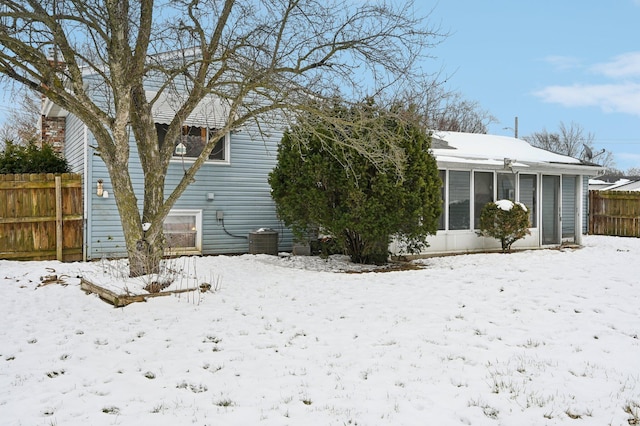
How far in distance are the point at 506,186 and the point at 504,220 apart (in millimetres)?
1574

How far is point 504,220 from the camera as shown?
13.4 meters

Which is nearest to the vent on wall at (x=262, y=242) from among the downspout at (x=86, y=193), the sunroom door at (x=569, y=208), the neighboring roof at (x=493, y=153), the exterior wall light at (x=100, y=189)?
the exterior wall light at (x=100, y=189)

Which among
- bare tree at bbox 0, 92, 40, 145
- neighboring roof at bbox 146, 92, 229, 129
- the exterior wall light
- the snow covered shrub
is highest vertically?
bare tree at bbox 0, 92, 40, 145

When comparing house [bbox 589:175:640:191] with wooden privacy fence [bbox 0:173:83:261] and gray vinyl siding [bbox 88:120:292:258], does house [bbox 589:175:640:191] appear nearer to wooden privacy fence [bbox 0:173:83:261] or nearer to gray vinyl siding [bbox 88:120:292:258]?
gray vinyl siding [bbox 88:120:292:258]

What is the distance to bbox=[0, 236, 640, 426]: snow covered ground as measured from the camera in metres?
3.81

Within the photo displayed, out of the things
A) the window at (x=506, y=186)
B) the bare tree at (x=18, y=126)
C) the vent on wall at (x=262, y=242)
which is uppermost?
the bare tree at (x=18, y=126)

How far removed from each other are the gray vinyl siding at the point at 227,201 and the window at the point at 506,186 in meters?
6.03

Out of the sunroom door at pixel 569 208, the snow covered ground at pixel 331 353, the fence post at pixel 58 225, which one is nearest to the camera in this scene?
the snow covered ground at pixel 331 353

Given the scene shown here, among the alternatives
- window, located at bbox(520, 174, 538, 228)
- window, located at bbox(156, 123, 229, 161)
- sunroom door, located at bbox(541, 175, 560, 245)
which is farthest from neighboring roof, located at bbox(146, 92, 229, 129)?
sunroom door, located at bbox(541, 175, 560, 245)

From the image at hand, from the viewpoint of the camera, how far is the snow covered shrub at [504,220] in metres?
13.4

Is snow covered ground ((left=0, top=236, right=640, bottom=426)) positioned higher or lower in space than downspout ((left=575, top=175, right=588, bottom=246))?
lower

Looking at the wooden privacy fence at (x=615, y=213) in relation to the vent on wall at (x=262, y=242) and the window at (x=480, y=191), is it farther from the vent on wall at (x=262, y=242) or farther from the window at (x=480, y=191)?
the vent on wall at (x=262, y=242)

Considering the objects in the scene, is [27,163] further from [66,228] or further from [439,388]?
[439,388]

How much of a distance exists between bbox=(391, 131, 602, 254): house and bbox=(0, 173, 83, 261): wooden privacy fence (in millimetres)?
7224
